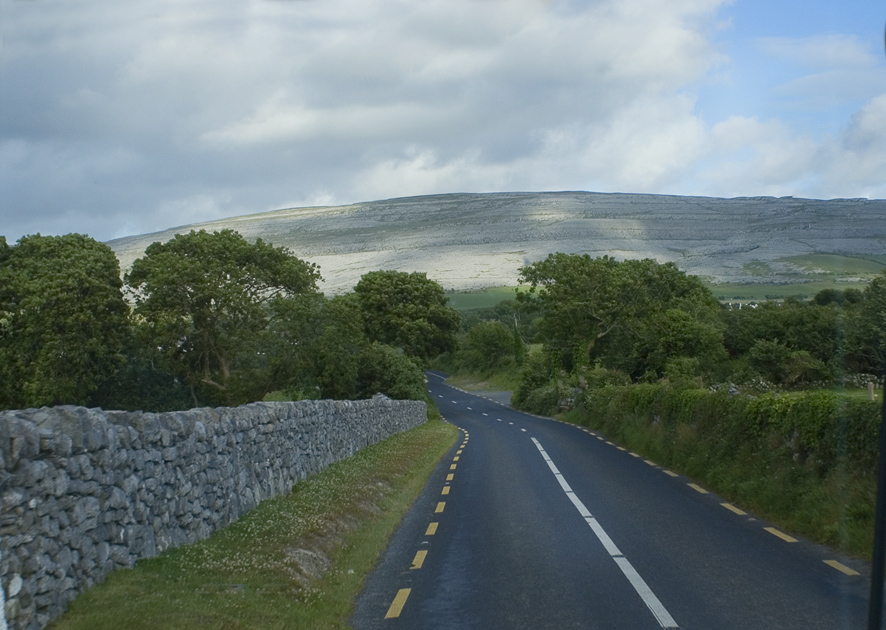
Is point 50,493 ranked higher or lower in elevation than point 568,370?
higher

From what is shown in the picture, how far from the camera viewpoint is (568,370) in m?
61.6

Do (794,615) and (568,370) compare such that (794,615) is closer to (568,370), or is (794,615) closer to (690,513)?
(690,513)

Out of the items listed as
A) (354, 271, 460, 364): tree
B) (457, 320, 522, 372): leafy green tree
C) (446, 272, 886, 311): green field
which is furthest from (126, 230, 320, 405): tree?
(457, 320, 522, 372): leafy green tree

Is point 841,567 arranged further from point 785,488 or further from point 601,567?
point 785,488

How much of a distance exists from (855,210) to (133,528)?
9156cm

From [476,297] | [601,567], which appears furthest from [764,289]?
[601,567]

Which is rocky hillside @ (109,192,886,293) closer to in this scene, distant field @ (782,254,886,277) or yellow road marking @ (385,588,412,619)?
distant field @ (782,254,886,277)

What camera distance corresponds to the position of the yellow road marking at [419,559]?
34.5 feet

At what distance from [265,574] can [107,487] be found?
207 centimetres

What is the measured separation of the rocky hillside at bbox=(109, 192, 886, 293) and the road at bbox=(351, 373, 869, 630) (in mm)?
49445

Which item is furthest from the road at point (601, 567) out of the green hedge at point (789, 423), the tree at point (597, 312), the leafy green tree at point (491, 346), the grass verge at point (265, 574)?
the leafy green tree at point (491, 346)

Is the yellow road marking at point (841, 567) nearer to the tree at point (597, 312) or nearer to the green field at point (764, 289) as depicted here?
the green field at point (764, 289)

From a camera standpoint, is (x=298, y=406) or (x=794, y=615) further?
(x=298, y=406)

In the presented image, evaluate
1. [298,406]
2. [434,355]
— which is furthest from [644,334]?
[298,406]
